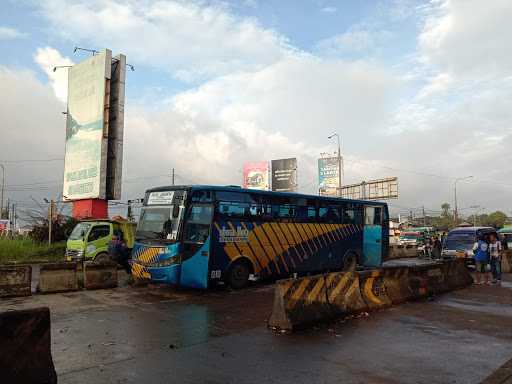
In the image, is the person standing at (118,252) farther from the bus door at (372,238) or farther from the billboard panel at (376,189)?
the billboard panel at (376,189)

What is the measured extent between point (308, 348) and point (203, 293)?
6181 millimetres

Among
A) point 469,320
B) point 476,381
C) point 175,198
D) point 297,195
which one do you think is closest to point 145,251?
point 175,198

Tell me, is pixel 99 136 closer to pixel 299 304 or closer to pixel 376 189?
pixel 299 304

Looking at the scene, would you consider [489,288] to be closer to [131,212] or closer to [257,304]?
[257,304]

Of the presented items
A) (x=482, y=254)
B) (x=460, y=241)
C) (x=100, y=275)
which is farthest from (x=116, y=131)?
(x=482, y=254)

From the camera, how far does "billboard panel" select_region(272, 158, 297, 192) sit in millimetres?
52719

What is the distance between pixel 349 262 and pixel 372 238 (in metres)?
1.78

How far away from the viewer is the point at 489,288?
1388 centimetres

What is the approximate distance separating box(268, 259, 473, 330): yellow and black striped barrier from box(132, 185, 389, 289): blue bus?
14.1 feet

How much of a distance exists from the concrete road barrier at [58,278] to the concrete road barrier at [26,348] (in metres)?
7.79

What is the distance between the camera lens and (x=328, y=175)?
5119 cm

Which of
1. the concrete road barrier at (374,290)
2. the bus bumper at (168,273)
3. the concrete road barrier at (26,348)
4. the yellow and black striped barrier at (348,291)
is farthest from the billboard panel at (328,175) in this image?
the concrete road barrier at (26,348)

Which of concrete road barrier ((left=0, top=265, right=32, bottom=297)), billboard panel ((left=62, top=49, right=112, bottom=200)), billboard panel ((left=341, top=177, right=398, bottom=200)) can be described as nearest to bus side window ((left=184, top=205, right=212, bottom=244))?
concrete road barrier ((left=0, top=265, right=32, bottom=297))

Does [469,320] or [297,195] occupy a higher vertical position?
[297,195]
